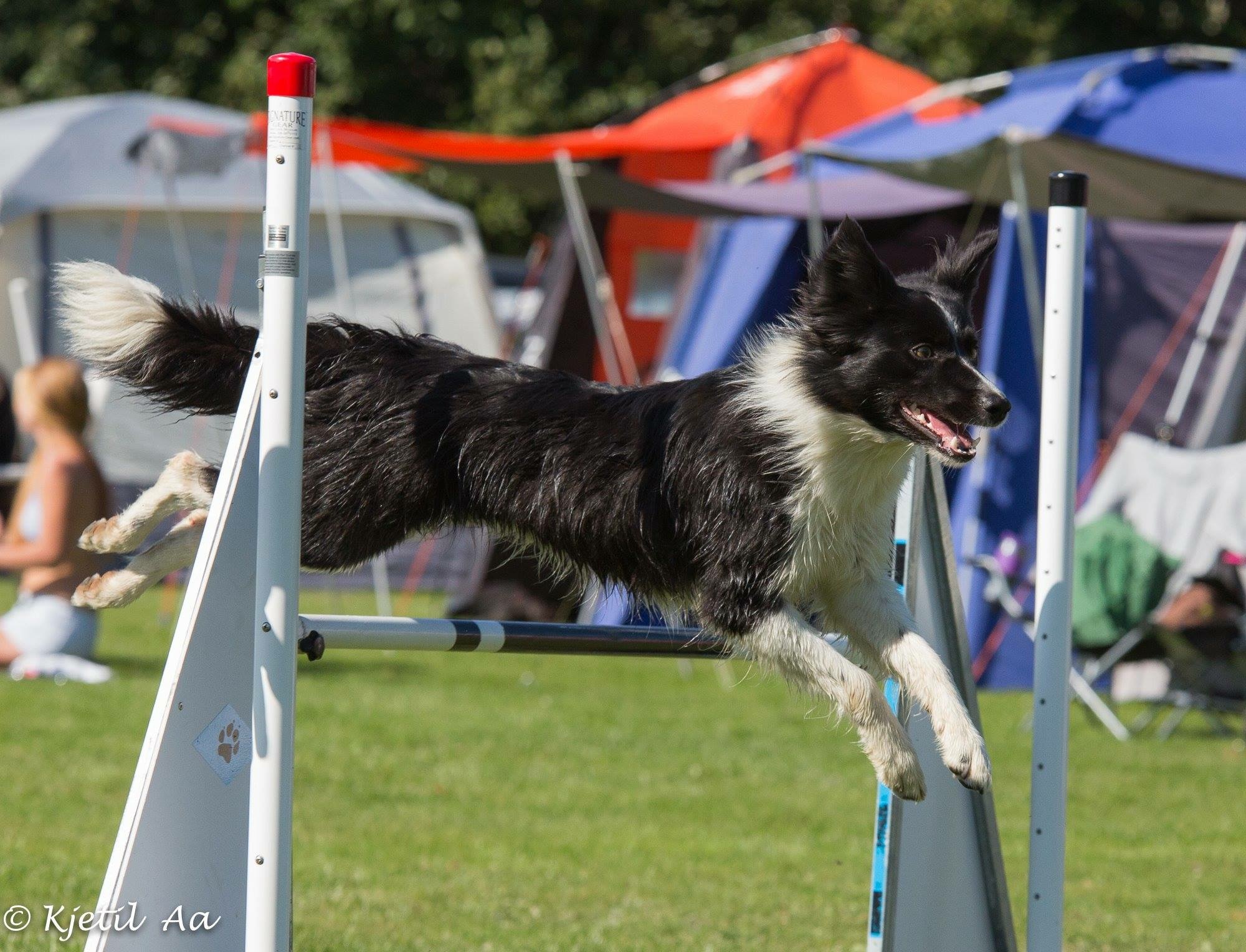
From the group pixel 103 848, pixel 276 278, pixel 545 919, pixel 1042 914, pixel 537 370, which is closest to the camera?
pixel 276 278

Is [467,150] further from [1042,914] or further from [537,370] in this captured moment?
[1042,914]

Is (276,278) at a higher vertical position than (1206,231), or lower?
higher

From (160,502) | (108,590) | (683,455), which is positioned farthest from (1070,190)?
(108,590)

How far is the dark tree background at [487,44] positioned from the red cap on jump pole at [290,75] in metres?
17.2

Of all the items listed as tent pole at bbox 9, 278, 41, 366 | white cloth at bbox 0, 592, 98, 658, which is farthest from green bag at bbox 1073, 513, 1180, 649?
tent pole at bbox 9, 278, 41, 366

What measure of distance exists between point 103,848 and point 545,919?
61.1 inches

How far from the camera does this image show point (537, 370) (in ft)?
11.7

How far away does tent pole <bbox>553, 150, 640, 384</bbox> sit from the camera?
8922 mm

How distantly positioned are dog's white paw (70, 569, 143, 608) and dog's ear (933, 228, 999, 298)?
1.89 metres

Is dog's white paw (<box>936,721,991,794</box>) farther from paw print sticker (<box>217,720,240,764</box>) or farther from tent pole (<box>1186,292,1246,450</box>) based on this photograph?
tent pole (<box>1186,292,1246,450</box>)

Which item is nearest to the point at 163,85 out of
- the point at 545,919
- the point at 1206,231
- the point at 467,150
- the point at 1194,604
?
the point at 467,150

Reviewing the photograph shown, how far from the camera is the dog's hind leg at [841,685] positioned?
125 inches

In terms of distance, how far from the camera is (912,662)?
3.27 metres

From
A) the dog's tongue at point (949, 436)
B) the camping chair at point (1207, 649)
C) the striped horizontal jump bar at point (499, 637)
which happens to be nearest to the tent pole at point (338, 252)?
the camping chair at point (1207, 649)
